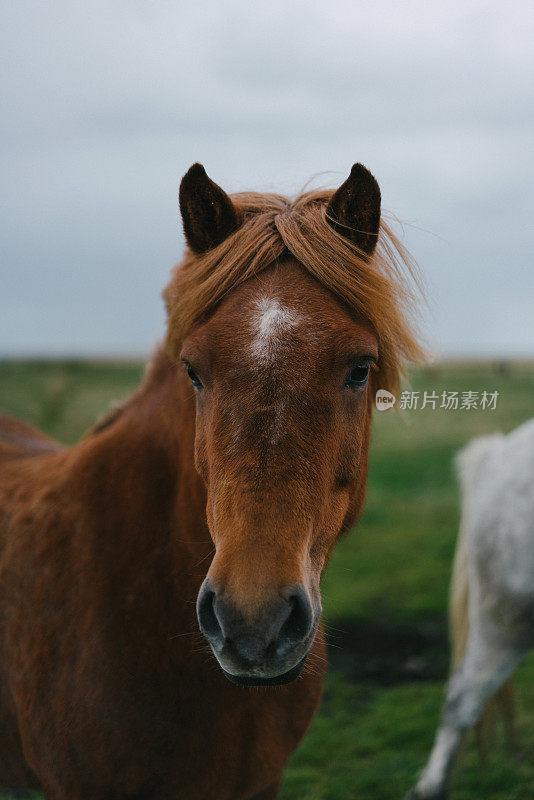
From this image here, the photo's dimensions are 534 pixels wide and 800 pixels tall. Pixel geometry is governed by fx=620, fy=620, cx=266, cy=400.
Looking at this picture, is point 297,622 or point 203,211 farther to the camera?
point 203,211

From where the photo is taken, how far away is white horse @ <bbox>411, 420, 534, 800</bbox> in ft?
11.6

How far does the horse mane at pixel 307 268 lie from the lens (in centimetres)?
179

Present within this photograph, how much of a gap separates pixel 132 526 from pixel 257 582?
0.94 meters

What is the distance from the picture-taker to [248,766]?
2.11 meters

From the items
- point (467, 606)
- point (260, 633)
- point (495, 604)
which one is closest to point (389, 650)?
point (467, 606)

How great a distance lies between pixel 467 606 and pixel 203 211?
3.26 m

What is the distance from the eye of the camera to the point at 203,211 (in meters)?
1.89

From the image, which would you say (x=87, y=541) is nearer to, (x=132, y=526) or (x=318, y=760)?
(x=132, y=526)

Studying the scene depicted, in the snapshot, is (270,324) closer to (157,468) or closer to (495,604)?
(157,468)

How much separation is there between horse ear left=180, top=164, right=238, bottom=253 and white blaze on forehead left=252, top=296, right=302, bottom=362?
0.36 meters

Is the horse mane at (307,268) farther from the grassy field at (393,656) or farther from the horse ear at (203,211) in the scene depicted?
the grassy field at (393,656)

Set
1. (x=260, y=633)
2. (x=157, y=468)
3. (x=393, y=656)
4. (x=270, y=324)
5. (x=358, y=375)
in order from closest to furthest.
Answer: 1. (x=260, y=633)
2. (x=270, y=324)
3. (x=358, y=375)
4. (x=157, y=468)
5. (x=393, y=656)

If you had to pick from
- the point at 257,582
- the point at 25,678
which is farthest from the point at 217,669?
the point at 257,582

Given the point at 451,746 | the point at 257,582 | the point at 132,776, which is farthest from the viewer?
the point at 451,746
